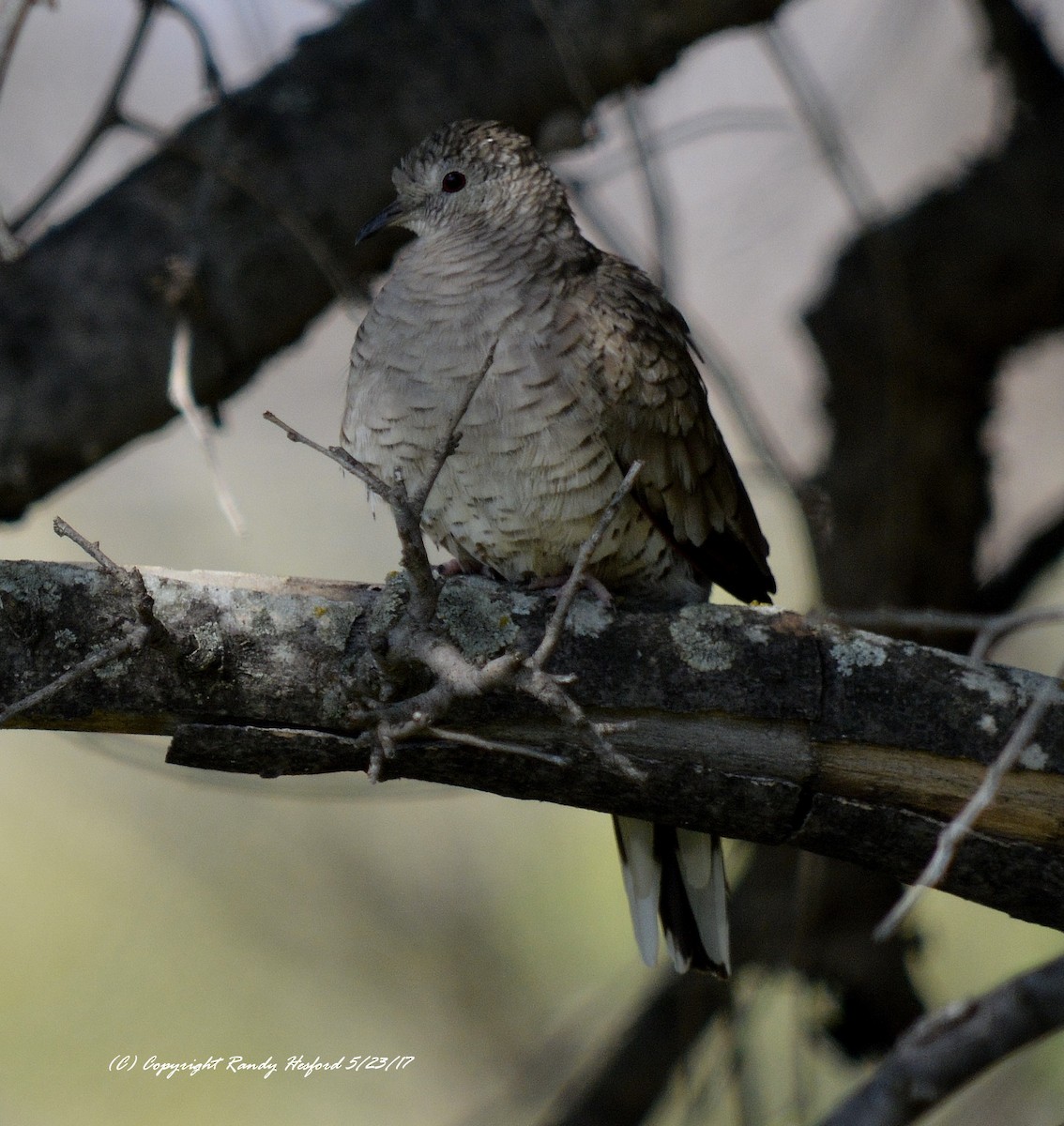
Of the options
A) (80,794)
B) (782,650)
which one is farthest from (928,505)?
(80,794)

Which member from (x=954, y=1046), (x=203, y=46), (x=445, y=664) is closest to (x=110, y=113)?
(x=203, y=46)

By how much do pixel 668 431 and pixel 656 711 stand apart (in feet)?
2.97

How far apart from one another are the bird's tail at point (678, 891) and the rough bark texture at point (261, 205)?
6.09 feet

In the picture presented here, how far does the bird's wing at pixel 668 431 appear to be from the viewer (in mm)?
3055

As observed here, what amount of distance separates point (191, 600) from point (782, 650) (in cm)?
116

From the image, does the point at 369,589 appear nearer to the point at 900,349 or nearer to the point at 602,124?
the point at 602,124

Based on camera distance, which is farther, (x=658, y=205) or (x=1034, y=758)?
(x=658, y=205)

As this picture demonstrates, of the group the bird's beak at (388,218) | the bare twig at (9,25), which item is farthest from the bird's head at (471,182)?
the bare twig at (9,25)

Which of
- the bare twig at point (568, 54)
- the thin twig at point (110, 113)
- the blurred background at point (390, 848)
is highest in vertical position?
the thin twig at point (110, 113)

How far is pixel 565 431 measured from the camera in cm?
297

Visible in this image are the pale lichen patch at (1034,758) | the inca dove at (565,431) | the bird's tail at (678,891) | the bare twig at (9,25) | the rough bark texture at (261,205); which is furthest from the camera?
the rough bark texture at (261,205)

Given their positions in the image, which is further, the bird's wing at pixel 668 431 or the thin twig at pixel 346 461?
the bird's wing at pixel 668 431

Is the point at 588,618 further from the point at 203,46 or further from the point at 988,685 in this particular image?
the point at 203,46

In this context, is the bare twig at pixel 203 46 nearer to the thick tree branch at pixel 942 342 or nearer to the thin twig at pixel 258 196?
the thin twig at pixel 258 196
